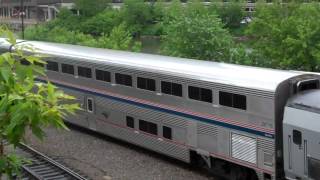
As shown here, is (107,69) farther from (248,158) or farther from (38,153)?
(248,158)

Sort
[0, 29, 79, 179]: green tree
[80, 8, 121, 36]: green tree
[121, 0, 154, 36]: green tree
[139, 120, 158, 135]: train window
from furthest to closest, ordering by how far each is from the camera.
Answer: [121, 0, 154, 36]: green tree → [80, 8, 121, 36]: green tree → [139, 120, 158, 135]: train window → [0, 29, 79, 179]: green tree

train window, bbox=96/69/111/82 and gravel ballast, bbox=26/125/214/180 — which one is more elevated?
train window, bbox=96/69/111/82

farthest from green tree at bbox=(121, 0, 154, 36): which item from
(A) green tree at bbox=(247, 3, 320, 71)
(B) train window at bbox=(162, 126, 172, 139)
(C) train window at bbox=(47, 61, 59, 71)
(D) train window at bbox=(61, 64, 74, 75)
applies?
(B) train window at bbox=(162, 126, 172, 139)

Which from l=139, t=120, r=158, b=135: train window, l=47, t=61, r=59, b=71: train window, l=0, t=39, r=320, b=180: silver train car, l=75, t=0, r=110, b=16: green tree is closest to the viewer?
l=0, t=39, r=320, b=180: silver train car

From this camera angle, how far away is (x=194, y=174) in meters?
15.0

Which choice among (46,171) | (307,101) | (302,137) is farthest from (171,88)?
(302,137)

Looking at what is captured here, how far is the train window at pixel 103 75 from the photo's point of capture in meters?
18.5

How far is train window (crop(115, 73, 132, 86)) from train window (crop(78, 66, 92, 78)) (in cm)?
200

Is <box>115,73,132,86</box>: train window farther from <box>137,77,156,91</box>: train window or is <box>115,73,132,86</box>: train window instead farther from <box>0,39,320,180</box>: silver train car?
<box>137,77,156,91</box>: train window

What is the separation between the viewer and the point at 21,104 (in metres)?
3.97

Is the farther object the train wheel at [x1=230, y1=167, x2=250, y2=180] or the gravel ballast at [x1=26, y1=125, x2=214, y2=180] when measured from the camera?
the gravel ballast at [x1=26, y1=125, x2=214, y2=180]

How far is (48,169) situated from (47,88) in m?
11.5

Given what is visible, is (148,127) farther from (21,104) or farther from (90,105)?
(21,104)

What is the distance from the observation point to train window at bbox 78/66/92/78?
1967 cm
